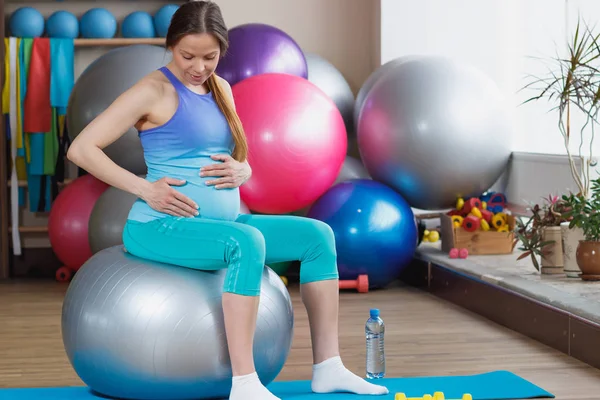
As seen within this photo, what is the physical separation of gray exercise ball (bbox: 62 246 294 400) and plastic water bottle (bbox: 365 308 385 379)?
0.50 meters

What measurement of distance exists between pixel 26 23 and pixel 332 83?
1.84 meters

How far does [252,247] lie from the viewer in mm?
2389

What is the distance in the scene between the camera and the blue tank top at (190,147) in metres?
2.54

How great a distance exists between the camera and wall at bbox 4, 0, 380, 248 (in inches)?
231

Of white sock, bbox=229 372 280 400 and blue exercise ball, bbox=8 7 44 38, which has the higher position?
blue exercise ball, bbox=8 7 44 38

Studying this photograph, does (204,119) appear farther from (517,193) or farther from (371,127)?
(517,193)

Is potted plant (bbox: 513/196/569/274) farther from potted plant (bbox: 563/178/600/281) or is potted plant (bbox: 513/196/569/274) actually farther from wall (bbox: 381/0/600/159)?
wall (bbox: 381/0/600/159)

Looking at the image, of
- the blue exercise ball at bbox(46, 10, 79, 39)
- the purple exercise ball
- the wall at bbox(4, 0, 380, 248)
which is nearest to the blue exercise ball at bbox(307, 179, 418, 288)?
the purple exercise ball

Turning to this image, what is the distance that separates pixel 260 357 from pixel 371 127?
A: 2.58 metres

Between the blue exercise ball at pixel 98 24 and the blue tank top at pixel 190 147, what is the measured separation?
3161mm

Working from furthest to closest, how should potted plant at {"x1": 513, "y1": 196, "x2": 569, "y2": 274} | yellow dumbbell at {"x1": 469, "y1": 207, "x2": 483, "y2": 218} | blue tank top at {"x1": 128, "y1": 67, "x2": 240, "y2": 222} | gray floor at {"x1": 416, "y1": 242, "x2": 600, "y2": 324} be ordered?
yellow dumbbell at {"x1": 469, "y1": 207, "x2": 483, "y2": 218}
potted plant at {"x1": 513, "y1": 196, "x2": 569, "y2": 274}
gray floor at {"x1": 416, "y1": 242, "x2": 600, "y2": 324}
blue tank top at {"x1": 128, "y1": 67, "x2": 240, "y2": 222}

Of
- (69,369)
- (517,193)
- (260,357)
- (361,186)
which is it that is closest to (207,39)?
(260,357)

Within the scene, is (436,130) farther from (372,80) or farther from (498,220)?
(372,80)

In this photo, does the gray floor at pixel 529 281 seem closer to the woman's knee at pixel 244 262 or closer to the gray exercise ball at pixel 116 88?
the woman's knee at pixel 244 262
